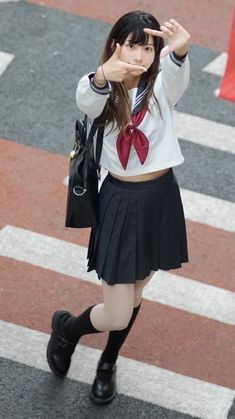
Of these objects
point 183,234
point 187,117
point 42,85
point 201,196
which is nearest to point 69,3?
point 42,85

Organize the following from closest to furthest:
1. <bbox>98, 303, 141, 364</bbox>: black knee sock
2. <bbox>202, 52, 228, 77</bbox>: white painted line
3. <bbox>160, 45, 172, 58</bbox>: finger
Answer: <bbox>160, 45, 172, 58</bbox>: finger
<bbox>98, 303, 141, 364</bbox>: black knee sock
<bbox>202, 52, 228, 77</bbox>: white painted line

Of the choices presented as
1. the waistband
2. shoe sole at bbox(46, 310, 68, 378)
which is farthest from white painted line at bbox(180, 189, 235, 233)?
the waistband

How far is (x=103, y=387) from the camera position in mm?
5938

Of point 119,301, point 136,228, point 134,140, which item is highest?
point 134,140

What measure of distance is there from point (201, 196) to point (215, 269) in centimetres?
91

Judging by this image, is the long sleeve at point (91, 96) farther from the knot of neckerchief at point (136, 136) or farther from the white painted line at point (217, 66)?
the white painted line at point (217, 66)

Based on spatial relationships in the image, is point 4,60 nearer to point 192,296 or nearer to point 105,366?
point 192,296

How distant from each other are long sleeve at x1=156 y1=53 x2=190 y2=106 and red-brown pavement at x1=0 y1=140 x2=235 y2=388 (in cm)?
186

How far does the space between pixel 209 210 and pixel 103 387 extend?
224 cm

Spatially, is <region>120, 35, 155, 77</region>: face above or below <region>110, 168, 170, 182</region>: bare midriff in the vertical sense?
above

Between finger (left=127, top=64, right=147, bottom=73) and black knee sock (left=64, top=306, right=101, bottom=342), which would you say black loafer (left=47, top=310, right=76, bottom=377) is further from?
finger (left=127, top=64, right=147, bottom=73)

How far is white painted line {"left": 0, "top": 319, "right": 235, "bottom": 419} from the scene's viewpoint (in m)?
6.02

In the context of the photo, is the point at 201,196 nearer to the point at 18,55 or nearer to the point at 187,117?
the point at 187,117

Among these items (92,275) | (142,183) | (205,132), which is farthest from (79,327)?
(205,132)
